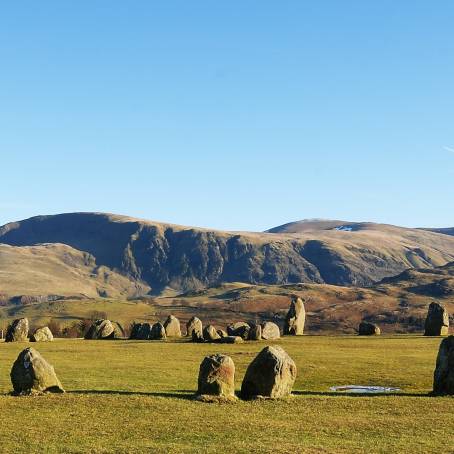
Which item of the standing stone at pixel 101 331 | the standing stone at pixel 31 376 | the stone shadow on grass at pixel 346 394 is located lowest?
the standing stone at pixel 101 331

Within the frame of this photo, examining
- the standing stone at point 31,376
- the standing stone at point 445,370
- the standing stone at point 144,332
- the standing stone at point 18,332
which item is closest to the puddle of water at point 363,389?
the standing stone at point 445,370

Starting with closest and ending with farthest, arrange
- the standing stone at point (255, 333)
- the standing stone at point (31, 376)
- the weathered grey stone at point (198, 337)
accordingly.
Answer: the standing stone at point (31, 376)
the weathered grey stone at point (198, 337)
the standing stone at point (255, 333)

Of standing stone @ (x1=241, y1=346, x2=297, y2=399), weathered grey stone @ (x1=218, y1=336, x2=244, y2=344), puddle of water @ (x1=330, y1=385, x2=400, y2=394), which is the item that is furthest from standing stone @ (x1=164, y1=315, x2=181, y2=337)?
standing stone @ (x1=241, y1=346, x2=297, y2=399)


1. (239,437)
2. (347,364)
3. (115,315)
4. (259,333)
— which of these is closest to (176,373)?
(347,364)

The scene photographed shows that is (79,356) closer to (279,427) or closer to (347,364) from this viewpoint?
(347,364)

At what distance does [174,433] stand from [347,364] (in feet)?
81.1

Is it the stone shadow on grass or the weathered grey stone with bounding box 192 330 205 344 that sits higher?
the stone shadow on grass

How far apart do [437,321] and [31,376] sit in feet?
175

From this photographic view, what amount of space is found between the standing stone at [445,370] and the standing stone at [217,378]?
10511mm

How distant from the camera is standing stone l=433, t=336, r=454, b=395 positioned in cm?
3350

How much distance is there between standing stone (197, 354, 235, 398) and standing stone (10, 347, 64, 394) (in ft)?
23.4

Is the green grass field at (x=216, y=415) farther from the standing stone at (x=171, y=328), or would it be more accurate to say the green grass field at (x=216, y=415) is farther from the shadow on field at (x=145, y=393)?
the standing stone at (x=171, y=328)

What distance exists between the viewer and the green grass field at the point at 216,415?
22719 millimetres

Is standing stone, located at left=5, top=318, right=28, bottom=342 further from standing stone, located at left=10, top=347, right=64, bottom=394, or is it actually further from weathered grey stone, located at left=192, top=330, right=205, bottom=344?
standing stone, located at left=10, top=347, right=64, bottom=394
